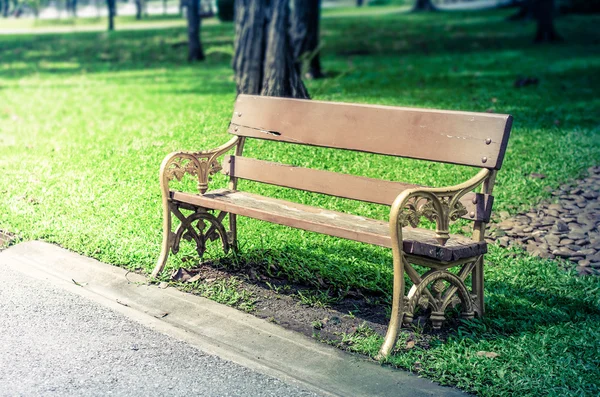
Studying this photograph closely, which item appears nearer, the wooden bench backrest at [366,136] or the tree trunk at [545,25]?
the wooden bench backrest at [366,136]

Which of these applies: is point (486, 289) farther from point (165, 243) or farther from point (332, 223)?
point (165, 243)

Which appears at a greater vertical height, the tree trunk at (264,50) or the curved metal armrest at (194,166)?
the tree trunk at (264,50)

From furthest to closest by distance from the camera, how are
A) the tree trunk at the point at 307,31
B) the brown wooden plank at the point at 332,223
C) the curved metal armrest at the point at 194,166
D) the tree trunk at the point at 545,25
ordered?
the tree trunk at the point at 545,25
the tree trunk at the point at 307,31
the curved metal armrest at the point at 194,166
the brown wooden plank at the point at 332,223

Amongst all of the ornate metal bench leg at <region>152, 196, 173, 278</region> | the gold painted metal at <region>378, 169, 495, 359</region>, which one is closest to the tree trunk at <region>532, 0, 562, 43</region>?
the ornate metal bench leg at <region>152, 196, 173, 278</region>

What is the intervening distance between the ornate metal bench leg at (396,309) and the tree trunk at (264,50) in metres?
6.79

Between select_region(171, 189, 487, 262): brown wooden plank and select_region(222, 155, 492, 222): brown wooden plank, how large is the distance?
14 cm

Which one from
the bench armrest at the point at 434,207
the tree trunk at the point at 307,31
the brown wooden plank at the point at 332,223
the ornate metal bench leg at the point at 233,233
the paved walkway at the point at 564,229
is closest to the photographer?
the bench armrest at the point at 434,207

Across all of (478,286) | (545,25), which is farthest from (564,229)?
(545,25)

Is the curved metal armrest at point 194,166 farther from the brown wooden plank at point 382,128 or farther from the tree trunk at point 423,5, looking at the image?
the tree trunk at point 423,5

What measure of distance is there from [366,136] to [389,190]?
41cm

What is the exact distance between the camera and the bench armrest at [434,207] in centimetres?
422

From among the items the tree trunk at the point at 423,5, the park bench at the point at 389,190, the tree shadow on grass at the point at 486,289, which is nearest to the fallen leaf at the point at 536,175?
the tree shadow on grass at the point at 486,289

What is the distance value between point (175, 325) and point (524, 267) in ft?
8.40

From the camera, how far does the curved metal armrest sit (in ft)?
17.8
